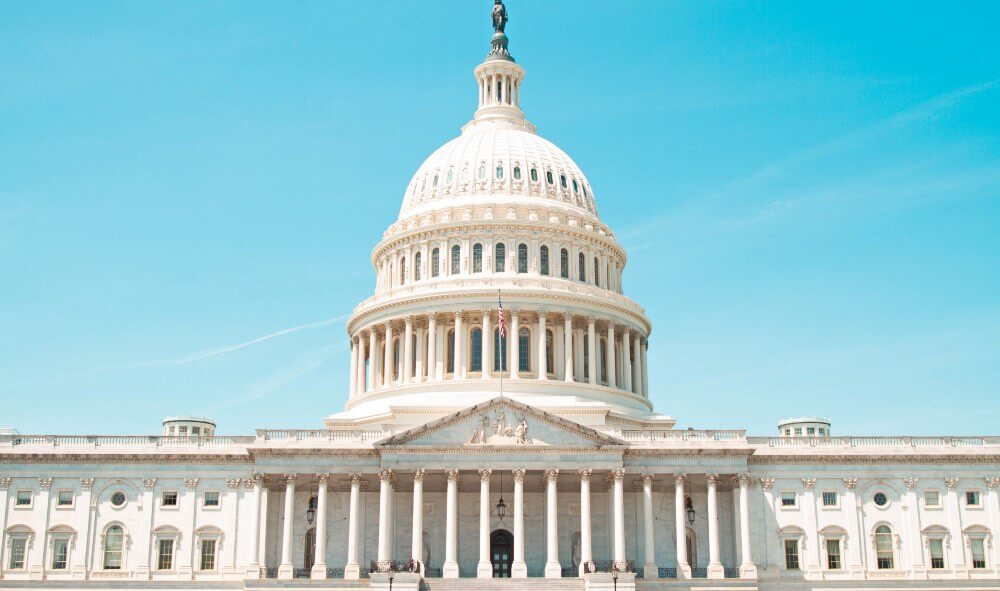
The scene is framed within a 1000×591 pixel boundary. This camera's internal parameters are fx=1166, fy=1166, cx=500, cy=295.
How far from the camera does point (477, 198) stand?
96.8m

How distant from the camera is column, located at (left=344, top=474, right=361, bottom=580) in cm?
7275

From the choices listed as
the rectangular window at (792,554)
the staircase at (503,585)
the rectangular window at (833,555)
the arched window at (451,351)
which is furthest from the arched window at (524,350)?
the rectangular window at (833,555)

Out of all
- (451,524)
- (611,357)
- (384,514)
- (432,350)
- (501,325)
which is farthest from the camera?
(611,357)

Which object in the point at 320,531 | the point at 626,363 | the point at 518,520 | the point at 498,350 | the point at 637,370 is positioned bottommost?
the point at 320,531

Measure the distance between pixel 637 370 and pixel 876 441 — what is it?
2303cm

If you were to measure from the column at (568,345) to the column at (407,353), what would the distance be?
12145 mm

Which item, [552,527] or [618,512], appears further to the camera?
[618,512]

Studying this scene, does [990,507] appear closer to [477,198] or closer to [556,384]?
[556,384]

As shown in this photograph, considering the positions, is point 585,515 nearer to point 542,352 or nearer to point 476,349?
point 542,352

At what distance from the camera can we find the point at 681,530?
74.1 metres

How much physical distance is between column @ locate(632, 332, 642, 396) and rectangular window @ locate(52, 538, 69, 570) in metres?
45.3

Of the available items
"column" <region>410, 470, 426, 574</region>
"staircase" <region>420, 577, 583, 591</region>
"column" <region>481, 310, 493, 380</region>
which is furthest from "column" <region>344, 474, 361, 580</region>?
"column" <region>481, 310, 493, 380</region>

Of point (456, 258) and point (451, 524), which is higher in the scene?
point (456, 258)

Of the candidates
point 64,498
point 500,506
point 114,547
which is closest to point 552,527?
point 500,506
